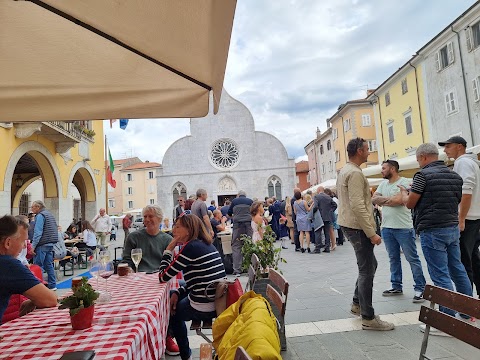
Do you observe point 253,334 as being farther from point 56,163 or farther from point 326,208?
point 56,163

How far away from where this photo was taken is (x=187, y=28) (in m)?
1.83

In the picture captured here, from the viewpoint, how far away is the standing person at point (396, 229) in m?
4.72

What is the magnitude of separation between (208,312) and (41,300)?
1416mm

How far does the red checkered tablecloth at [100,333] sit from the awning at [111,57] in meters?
1.38

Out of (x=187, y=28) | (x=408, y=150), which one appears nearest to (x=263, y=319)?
(x=187, y=28)

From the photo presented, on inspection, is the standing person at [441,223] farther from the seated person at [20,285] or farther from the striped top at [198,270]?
the seated person at [20,285]

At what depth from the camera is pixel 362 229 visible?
388cm

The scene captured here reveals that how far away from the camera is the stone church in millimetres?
35219

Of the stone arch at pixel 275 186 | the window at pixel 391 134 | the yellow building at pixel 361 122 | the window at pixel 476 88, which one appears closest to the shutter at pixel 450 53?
the window at pixel 476 88

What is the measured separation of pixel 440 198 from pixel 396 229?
116 cm

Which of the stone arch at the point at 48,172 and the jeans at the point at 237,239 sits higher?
the stone arch at the point at 48,172

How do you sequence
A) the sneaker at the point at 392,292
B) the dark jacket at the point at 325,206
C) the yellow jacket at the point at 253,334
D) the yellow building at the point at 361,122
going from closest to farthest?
1. the yellow jacket at the point at 253,334
2. the sneaker at the point at 392,292
3. the dark jacket at the point at 325,206
4. the yellow building at the point at 361,122

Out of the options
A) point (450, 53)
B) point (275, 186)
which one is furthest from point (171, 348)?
point (275, 186)

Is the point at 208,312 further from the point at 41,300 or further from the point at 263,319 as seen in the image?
the point at 263,319
